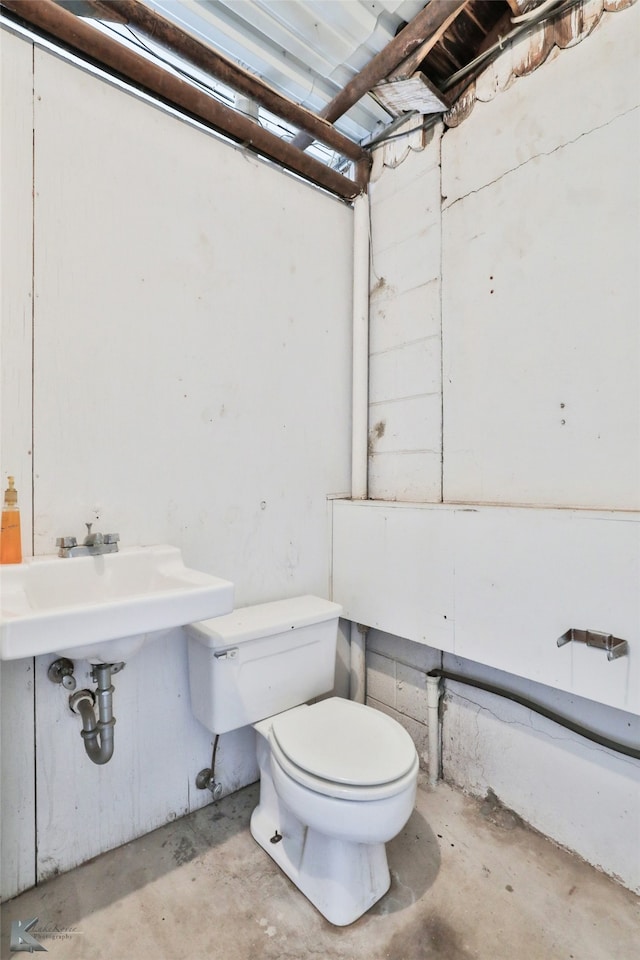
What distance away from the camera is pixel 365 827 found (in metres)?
1.00

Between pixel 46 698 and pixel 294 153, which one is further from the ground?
pixel 294 153

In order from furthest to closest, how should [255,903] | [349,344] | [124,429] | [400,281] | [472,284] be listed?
1. [349,344]
2. [400,281]
3. [472,284]
4. [124,429]
5. [255,903]

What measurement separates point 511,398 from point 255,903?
1554mm

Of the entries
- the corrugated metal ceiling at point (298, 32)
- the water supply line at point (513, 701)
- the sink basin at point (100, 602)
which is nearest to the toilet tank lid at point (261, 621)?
the sink basin at point (100, 602)

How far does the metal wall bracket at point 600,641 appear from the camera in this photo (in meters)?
1.04

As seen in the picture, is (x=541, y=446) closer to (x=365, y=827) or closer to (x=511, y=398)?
(x=511, y=398)

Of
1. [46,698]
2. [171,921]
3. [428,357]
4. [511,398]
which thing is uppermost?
[428,357]

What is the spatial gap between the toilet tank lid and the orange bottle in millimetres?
461

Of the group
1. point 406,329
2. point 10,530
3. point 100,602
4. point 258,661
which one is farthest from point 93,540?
point 406,329

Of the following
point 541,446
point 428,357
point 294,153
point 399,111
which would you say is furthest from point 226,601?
point 399,111

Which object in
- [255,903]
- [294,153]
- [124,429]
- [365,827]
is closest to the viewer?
[365,827]

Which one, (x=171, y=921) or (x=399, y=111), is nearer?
(x=171, y=921)

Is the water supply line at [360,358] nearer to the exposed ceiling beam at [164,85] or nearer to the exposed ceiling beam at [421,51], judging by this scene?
the exposed ceiling beam at [164,85]

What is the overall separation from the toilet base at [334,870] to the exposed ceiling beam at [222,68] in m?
2.15
